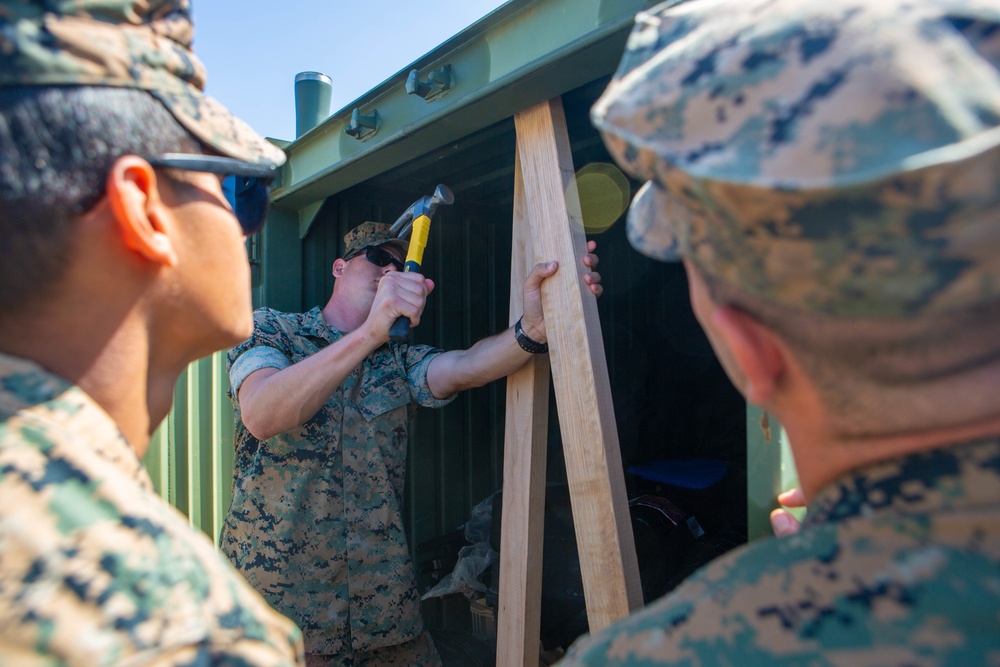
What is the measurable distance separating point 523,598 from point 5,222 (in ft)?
4.95

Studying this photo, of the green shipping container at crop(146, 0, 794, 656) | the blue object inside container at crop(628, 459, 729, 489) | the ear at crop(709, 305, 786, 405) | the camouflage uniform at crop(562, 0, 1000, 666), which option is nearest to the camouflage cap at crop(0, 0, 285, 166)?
the camouflage uniform at crop(562, 0, 1000, 666)

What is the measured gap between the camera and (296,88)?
340 centimetres

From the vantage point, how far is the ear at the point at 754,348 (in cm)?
66

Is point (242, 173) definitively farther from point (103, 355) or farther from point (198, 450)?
point (198, 450)

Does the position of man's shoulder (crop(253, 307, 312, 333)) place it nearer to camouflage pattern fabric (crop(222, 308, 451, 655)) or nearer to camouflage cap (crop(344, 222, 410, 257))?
camouflage pattern fabric (crop(222, 308, 451, 655))

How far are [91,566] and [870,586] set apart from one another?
74cm

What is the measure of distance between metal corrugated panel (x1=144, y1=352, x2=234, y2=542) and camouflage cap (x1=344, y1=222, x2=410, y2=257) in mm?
808

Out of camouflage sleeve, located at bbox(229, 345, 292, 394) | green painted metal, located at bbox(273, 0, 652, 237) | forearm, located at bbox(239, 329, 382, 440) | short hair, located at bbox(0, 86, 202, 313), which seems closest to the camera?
Answer: short hair, located at bbox(0, 86, 202, 313)

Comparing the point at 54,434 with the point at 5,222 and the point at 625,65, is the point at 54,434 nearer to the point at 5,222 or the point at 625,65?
the point at 5,222

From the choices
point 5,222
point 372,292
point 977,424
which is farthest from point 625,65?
point 372,292

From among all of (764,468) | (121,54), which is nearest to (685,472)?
(764,468)

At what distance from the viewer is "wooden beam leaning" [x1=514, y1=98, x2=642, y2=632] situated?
156 cm

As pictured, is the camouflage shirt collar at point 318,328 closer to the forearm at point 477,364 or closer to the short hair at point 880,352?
the forearm at point 477,364

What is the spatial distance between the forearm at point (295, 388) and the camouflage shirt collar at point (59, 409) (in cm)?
136
